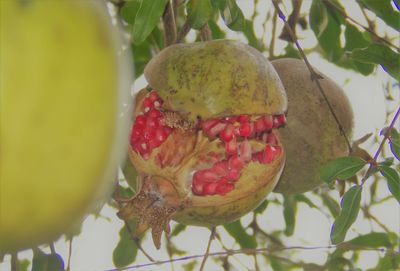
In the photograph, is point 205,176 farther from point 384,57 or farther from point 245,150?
point 384,57

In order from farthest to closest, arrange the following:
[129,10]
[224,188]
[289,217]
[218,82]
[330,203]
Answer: [330,203] → [289,217] → [129,10] → [224,188] → [218,82]

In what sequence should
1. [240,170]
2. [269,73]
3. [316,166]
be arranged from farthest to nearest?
[316,166] < [240,170] < [269,73]

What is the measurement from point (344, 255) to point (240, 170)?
124 centimetres

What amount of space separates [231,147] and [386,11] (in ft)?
2.33

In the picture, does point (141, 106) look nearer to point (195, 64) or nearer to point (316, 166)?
point (195, 64)

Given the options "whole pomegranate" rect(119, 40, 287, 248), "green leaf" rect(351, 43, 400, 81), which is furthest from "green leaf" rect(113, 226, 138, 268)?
"green leaf" rect(351, 43, 400, 81)

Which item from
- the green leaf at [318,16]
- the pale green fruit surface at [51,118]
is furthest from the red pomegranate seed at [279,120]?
the pale green fruit surface at [51,118]

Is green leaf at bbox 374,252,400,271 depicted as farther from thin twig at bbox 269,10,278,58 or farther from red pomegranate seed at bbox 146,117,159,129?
red pomegranate seed at bbox 146,117,159,129

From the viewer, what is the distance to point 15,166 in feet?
1.57

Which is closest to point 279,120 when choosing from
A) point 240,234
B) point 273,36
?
point 273,36

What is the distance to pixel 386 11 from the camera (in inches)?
77.1

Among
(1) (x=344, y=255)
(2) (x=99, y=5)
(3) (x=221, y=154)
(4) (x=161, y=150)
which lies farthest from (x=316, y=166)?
(2) (x=99, y=5)

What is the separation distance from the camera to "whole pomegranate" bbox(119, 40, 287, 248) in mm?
1414

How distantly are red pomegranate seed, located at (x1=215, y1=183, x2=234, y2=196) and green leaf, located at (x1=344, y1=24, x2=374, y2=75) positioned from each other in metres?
0.97
